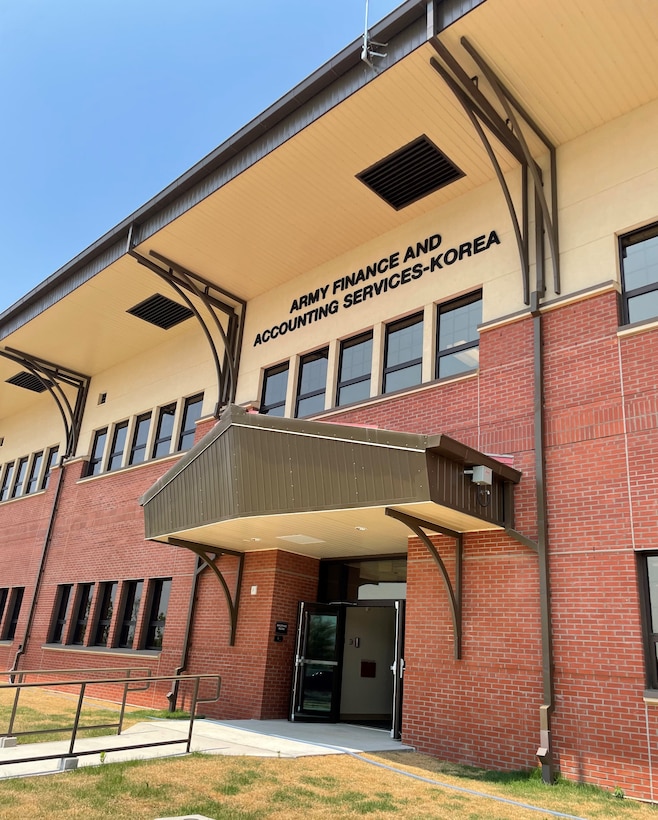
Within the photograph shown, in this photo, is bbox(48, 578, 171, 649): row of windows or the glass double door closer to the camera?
the glass double door

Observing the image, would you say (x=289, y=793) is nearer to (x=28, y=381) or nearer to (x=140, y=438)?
(x=140, y=438)

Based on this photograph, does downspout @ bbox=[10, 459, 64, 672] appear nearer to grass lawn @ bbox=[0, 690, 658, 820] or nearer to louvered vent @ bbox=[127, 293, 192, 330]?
louvered vent @ bbox=[127, 293, 192, 330]

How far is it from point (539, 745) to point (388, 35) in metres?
9.66

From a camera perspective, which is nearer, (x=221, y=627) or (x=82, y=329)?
(x=221, y=627)

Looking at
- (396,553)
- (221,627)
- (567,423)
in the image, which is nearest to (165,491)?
(221,627)

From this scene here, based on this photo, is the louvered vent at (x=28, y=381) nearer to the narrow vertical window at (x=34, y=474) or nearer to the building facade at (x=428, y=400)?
the narrow vertical window at (x=34, y=474)

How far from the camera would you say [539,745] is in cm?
834

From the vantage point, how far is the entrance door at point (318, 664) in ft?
39.9

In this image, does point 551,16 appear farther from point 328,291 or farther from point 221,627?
point 221,627

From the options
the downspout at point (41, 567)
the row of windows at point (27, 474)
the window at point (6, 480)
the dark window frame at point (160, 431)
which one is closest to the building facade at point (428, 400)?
the dark window frame at point (160, 431)

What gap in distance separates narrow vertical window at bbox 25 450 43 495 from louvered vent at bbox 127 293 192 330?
27.6 feet

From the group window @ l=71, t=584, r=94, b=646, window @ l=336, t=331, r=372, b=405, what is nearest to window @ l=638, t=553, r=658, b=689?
window @ l=336, t=331, r=372, b=405

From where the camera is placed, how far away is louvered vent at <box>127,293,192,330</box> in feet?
55.8

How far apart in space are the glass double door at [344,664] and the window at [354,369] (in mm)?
3846
